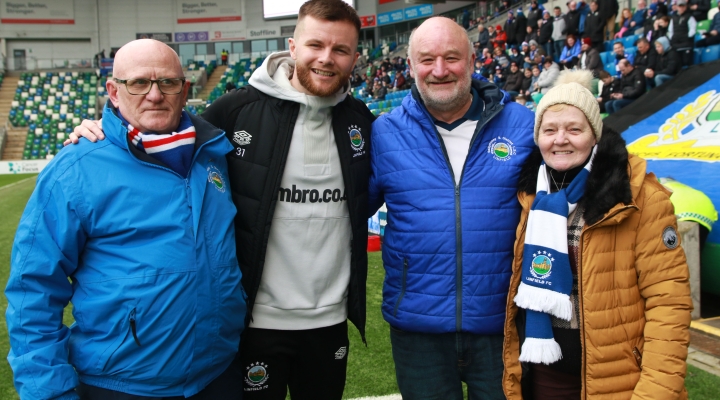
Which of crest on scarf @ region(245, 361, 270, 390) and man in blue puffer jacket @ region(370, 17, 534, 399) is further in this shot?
crest on scarf @ region(245, 361, 270, 390)

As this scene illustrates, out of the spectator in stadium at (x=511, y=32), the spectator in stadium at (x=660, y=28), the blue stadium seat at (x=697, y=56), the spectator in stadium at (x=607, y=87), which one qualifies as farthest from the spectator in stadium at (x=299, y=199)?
the spectator in stadium at (x=511, y=32)

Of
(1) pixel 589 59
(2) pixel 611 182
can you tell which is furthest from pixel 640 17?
(2) pixel 611 182

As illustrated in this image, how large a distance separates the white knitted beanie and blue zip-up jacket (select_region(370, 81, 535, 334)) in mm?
221

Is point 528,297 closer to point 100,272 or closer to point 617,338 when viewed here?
point 617,338

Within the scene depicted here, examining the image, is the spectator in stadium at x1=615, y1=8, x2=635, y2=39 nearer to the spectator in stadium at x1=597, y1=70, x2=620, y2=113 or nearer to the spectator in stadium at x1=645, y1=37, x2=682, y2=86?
the spectator in stadium at x1=645, y1=37, x2=682, y2=86

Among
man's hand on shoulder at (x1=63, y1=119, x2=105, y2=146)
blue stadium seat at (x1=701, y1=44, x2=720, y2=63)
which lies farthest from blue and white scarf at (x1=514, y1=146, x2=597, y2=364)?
blue stadium seat at (x1=701, y1=44, x2=720, y2=63)

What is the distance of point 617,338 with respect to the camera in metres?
1.91

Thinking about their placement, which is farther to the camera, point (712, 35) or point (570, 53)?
point (570, 53)

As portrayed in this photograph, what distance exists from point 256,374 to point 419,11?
35.0 metres

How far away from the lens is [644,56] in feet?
32.4

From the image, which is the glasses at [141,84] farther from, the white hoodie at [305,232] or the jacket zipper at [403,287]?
the jacket zipper at [403,287]

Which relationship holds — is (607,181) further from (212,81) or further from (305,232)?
(212,81)

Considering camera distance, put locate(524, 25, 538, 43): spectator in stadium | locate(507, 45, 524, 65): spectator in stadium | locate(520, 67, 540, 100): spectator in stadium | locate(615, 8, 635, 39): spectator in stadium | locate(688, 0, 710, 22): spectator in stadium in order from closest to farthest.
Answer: locate(688, 0, 710, 22): spectator in stadium < locate(615, 8, 635, 39): spectator in stadium < locate(520, 67, 540, 100): spectator in stadium < locate(507, 45, 524, 65): spectator in stadium < locate(524, 25, 538, 43): spectator in stadium

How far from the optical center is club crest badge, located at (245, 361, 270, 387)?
2.29 m
